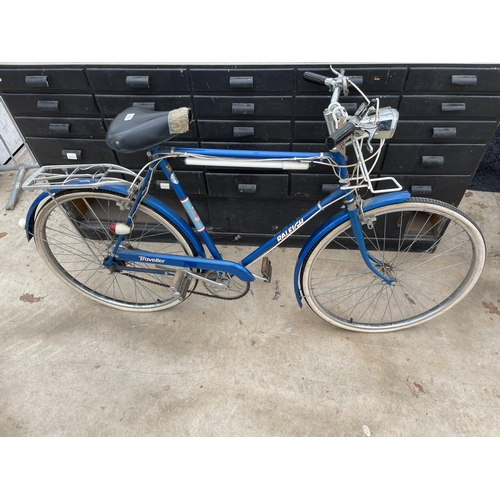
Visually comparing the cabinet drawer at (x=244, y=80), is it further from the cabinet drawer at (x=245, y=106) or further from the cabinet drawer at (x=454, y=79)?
the cabinet drawer at (x=454, y=79)

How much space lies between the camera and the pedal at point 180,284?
6.30 ft

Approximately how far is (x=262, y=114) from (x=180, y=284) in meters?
0.99

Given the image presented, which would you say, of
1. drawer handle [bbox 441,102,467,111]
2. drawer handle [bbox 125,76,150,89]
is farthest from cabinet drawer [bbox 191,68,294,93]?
drawer handle [bbox 441,102,467,111]

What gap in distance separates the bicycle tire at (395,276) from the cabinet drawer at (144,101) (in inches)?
43.0

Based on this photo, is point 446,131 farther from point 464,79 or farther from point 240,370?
point 240,370

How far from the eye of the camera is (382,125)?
1.31 meters

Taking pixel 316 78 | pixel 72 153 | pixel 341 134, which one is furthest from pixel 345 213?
pixel 72 153

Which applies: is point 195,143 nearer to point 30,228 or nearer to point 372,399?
point 30,228

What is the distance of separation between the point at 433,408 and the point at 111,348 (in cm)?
176

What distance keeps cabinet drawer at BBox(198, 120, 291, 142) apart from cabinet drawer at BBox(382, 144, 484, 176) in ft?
1.94

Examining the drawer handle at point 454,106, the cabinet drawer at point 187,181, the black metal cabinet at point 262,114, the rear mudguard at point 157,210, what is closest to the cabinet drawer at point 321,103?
the black metal cabinet at point 262,114

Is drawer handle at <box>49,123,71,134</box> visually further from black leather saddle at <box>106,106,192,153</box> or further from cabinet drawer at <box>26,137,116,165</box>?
black leather saddle at <box>106,106,192,153</box>

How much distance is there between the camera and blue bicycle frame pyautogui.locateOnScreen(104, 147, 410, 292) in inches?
59.9

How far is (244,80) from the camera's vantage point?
5.70 ft
